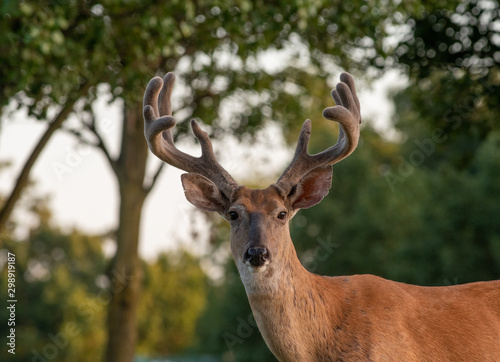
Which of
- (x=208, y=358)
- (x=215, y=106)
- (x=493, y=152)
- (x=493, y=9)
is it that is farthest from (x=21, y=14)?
(x=208, y=358)

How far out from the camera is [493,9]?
11.5 metres

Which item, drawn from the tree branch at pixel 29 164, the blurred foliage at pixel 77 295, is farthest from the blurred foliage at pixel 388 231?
the tree branch at pixel 29 164

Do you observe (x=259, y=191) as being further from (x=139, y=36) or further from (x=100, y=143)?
(x=100, y=143)

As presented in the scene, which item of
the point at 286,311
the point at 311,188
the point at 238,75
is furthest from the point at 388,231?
the point at 286,311

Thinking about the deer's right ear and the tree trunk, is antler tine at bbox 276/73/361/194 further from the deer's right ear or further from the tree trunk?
the tree trunk

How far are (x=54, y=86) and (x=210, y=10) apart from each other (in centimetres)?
285

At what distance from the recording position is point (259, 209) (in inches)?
222

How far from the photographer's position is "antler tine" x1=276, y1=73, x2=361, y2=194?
5.82 m

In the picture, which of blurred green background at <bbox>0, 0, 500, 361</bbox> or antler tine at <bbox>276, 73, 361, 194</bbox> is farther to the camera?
blurred green background at <bbox>0, 0, 500, 361</bbox>

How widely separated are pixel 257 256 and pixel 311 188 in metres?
1.05

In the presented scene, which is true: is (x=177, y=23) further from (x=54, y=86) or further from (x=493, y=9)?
(x=493, y=9)

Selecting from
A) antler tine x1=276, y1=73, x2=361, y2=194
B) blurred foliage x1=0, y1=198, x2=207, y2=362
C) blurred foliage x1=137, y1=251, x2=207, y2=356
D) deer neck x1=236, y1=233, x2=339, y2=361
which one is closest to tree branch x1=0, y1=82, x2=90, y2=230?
blurred foliage x1=0, y1=198, x2=207, y2=362

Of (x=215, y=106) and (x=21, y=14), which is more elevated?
(x=21, y=14)

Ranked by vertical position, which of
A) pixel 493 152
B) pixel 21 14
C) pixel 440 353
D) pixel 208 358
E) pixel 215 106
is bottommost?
pixel 208 358
